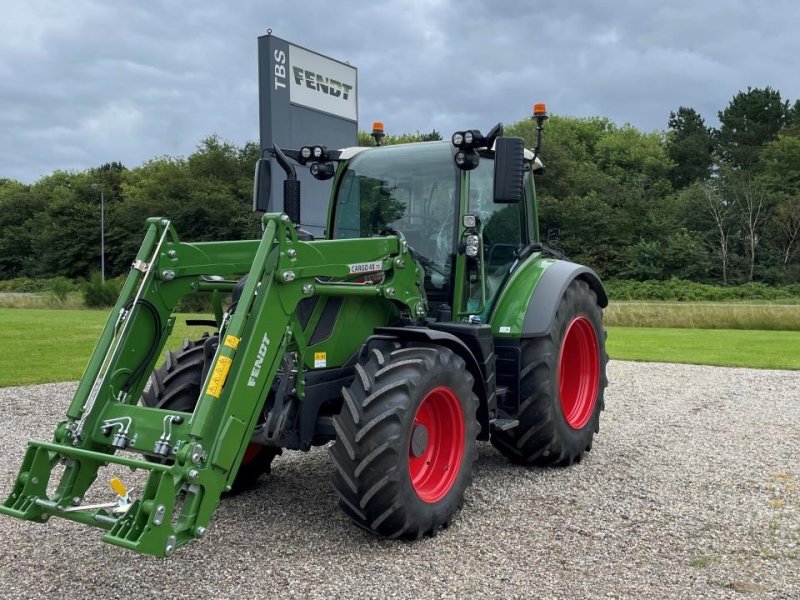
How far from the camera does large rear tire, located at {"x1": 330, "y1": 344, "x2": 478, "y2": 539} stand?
417 cm

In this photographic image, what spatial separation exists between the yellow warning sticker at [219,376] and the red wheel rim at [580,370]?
12.0 ft

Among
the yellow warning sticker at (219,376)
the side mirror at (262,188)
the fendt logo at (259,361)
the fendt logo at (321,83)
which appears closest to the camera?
the yellow warning sticker at (219,376)

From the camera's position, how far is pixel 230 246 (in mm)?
4934

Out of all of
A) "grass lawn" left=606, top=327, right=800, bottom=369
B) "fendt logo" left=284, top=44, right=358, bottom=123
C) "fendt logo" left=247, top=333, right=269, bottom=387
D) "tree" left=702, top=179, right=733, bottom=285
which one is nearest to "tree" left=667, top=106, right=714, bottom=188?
"tree" left=702, top=179, right=733, bottom=285

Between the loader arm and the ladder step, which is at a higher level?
the loader arm

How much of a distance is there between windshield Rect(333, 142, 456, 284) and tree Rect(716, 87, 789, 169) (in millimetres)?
55816

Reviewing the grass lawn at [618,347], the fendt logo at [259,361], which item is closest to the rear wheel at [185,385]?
the fendt logo at [259,361]

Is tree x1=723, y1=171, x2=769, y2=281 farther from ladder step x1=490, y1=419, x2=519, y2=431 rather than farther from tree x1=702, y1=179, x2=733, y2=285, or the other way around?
ladder step x1=490, y1=419, x2=519, y2=431

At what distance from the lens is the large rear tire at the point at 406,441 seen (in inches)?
164

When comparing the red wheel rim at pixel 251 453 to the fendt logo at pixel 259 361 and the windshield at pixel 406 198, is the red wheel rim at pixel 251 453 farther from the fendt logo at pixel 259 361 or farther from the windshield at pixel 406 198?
the windshield at pixel 406 198

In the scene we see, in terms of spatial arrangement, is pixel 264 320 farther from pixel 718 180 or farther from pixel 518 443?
pixel 718 180

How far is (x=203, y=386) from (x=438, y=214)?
245cm

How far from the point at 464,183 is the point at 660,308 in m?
23.0

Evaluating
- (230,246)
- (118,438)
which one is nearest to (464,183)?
(230,246)
